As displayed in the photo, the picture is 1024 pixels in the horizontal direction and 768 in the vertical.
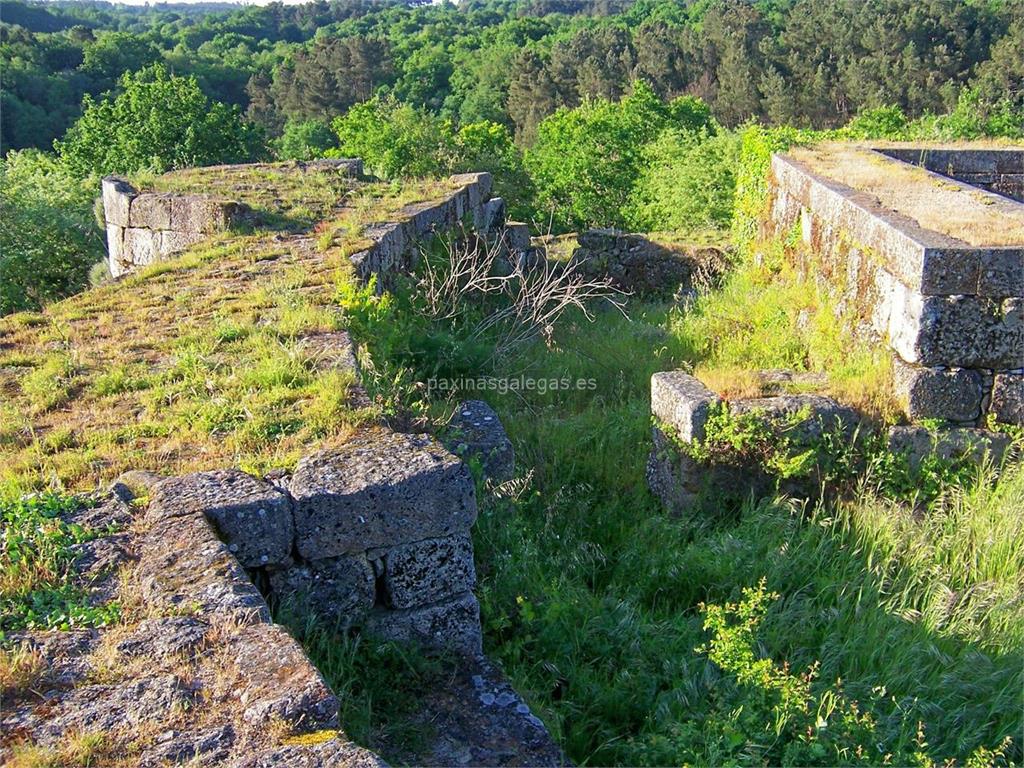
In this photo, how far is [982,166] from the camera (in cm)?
945

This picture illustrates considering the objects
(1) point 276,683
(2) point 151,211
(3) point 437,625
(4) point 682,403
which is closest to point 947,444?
(4) point 682,403

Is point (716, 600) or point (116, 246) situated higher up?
point (116, 246)

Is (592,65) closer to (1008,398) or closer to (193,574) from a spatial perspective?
(1008,398)

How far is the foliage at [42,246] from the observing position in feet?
34.3

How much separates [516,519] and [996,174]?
316 inches

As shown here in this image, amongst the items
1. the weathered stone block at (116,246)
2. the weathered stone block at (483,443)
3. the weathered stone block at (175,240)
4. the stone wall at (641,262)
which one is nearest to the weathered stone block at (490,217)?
the stone wall at (641,262)

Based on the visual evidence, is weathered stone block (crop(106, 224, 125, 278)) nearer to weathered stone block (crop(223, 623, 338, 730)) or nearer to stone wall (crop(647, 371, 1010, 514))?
stone wall (crop(647, 371, 1010, 514))

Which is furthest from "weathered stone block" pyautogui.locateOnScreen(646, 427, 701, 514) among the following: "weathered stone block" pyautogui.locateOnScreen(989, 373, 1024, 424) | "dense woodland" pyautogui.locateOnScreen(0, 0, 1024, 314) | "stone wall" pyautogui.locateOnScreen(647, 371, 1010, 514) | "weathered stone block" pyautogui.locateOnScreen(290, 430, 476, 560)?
"dense woodland" pyautogui.locateOnScreen(0, 0, 1024, 314)

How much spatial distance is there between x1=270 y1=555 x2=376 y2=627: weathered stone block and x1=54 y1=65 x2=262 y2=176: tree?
692 inches

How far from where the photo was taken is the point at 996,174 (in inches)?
372

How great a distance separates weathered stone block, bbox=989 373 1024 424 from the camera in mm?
4945

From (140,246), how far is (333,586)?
6.49 m

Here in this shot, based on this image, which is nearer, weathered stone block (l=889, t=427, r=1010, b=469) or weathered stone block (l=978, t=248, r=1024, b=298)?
weathered stone block (l=978, t=248, r=1024, b=298)

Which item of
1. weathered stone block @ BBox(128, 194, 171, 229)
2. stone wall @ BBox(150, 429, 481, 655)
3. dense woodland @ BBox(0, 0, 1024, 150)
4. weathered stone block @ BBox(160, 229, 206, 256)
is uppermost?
dense woodland @ BBox(0, 0, 1024, 150)
